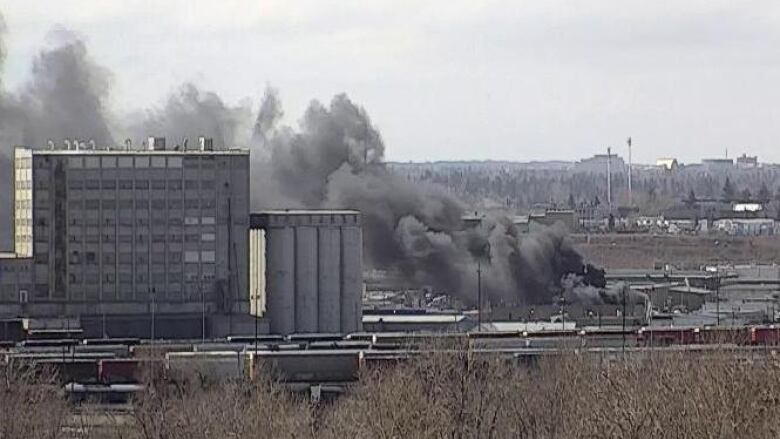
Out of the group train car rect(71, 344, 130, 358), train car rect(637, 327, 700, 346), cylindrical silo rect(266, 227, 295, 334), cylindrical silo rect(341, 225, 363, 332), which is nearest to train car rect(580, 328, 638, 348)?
train car rect(637, 327, 700, 346)

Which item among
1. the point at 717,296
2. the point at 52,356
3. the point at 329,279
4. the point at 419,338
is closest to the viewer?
the point at 52,356

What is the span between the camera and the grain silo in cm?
4550

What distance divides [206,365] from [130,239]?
28.9 ft

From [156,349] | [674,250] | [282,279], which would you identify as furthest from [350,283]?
[674,250]

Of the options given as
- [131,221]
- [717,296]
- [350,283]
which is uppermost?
[131,221]

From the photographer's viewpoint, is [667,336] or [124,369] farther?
[667,336]

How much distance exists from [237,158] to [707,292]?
20.6 meters

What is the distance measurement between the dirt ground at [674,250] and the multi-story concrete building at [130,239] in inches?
1578

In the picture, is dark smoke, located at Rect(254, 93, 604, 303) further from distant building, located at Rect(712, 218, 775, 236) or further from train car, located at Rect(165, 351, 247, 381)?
distant building, located at Rect(712, 218, 775, 236)

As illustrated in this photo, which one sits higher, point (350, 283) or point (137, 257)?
point (137, 257)

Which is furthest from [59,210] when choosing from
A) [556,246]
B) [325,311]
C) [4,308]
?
[556,246]

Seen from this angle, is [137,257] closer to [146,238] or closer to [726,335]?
[146,238]

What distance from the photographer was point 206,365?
119 feet

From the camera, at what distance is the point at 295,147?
59.5 meters
